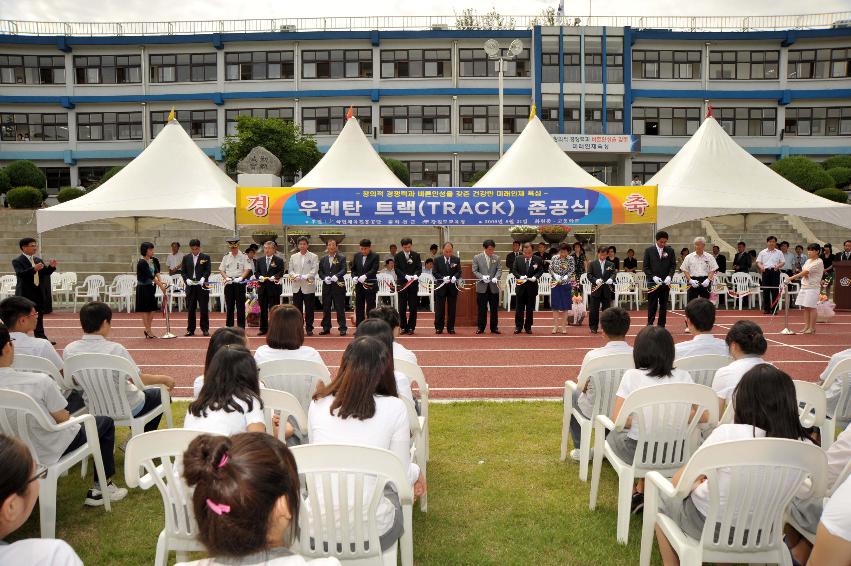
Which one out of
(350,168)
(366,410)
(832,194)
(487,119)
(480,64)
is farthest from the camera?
(487,119)

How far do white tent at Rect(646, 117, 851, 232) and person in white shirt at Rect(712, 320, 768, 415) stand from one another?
9.98 metres

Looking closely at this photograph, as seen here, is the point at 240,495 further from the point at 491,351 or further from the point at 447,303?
the point at 447,303

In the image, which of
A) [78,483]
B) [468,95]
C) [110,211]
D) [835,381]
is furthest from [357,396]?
[468,95]

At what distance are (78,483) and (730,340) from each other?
5245mm

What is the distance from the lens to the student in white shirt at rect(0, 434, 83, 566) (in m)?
2.01

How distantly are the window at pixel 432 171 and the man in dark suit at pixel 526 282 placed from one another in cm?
2784

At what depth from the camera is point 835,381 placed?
5215 mm

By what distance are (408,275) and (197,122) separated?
3229 cm

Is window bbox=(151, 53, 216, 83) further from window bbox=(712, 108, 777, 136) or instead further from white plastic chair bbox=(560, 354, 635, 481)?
white plastic chair bbox=(560, 354, 635, 481)

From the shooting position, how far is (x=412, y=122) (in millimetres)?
41719

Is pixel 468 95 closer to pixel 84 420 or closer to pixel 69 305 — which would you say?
pixel 69 305

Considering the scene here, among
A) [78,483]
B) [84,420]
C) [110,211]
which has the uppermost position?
[110,211]

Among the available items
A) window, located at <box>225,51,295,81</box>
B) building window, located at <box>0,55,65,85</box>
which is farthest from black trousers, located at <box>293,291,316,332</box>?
building window, located at <box>0,55,65,85</box>

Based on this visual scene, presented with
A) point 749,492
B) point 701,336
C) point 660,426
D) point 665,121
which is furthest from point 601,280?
point 665,121
